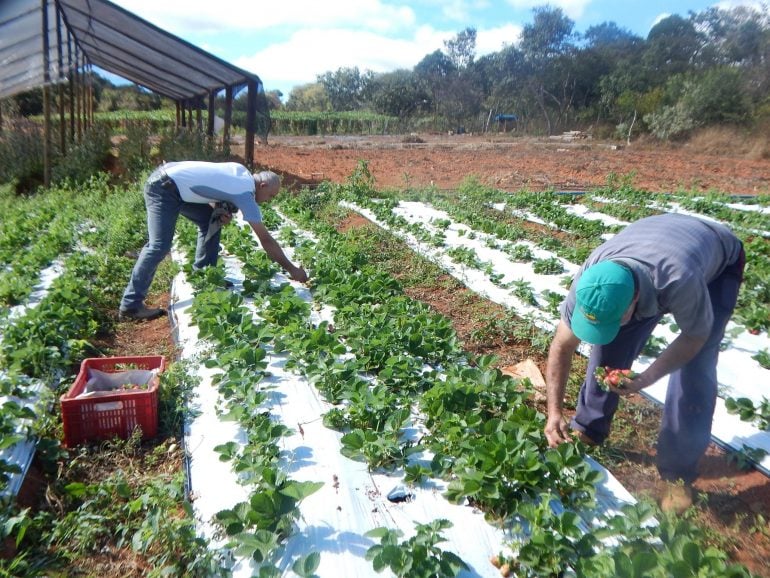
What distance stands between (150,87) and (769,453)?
18.0 meters

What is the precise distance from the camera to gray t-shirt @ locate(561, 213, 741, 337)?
2117 mm

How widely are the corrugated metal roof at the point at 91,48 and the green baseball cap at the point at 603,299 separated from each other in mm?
9667

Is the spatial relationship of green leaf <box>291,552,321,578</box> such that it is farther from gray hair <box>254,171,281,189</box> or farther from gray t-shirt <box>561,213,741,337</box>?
gray hair <box>254,171,281,189</box>

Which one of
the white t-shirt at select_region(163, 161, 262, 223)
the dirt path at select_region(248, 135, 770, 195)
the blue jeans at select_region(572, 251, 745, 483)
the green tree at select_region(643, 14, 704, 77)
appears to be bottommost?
the blue jeans at select_region(572, 251, 745, 483)

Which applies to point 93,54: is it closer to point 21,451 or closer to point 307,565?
point 21,451

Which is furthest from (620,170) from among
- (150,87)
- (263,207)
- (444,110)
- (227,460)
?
(444,110)

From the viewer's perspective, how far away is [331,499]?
2.43 metres

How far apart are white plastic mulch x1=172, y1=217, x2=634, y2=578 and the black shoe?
171cm

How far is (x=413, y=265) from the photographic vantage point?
6.06 meters

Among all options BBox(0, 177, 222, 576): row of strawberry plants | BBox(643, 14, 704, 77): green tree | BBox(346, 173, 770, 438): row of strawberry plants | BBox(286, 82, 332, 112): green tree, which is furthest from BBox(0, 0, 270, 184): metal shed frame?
BBox(286, 82, 332, 112): green tree

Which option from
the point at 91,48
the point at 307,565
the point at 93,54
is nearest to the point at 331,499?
the point at 307,565

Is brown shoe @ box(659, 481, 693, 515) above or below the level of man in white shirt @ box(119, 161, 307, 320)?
below

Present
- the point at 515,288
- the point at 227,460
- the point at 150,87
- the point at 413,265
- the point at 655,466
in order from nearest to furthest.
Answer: the point at 227,460 → the point at 655,466 → the point at 515,288 → the point at 413,265 → the point at 150,87

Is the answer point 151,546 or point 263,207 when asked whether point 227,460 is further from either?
point 263,207
